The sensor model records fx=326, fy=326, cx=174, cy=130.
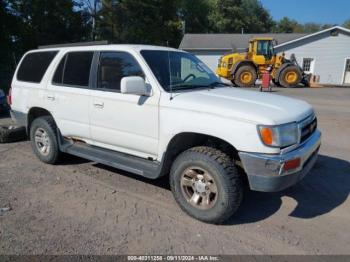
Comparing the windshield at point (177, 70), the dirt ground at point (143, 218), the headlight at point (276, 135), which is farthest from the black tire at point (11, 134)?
the headlight at point (276, 135)

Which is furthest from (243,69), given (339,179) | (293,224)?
(293,224)

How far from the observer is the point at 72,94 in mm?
4898

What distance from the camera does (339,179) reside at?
5.11m

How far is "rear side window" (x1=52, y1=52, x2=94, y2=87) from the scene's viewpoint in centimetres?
485

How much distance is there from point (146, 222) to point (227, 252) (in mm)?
1033

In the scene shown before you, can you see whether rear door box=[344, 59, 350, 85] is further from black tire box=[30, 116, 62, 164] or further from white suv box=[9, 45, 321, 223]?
black tire box=[30, 116, 62, 164]

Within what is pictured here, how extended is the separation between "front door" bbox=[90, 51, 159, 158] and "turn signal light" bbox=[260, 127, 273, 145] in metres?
1.33

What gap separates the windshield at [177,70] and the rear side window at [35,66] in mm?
2009

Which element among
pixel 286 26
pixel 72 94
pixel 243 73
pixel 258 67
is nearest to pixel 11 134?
pixel 72 94

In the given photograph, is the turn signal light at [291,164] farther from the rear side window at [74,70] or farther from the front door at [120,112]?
the rear side window at [74,70]

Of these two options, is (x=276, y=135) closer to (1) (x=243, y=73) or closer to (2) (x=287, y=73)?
(1) (x=243, y=73)

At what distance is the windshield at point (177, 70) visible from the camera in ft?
13.9

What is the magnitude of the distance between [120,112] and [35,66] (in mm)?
2372

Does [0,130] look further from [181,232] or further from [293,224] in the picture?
[293,224]
